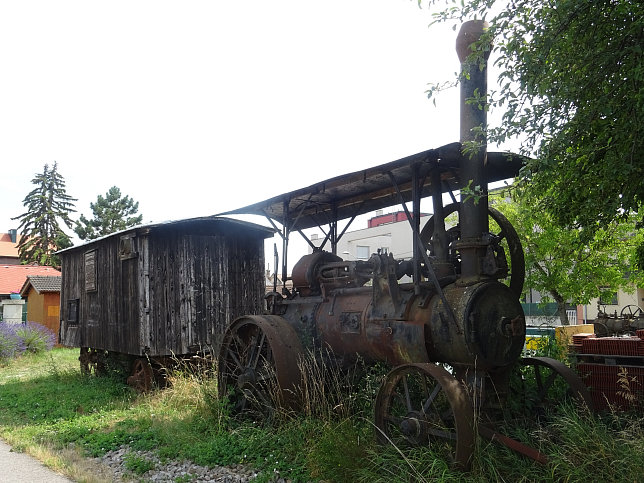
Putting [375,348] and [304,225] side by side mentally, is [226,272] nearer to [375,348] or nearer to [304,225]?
[304,225]

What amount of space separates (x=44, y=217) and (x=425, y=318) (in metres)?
44.3

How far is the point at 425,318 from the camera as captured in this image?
18.1 ft

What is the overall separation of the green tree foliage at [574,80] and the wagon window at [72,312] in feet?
41.6

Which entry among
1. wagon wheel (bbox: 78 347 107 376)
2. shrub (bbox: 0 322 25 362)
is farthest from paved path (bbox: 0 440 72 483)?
shrub (bbox: 0 322 25 362)

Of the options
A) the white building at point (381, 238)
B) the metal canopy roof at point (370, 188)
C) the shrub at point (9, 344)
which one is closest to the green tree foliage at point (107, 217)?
the white building at point (381, 238)

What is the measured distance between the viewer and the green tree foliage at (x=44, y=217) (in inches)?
1708

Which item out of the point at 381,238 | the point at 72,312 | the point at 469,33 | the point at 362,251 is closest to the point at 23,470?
the point at 469,33

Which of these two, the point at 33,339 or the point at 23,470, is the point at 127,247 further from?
the point at 33,339

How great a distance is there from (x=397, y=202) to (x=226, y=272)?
5.59 meters

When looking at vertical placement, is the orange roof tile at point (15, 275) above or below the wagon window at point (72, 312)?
above

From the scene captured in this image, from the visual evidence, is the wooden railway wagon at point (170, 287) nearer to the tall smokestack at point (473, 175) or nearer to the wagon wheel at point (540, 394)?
the wagon wheel at point (540, 394)

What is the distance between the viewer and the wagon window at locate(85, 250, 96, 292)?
13531mm

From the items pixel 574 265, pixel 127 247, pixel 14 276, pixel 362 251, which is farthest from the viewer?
pixel 362 251

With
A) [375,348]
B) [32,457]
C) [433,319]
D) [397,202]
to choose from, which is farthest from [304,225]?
[32,457]
